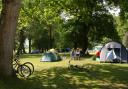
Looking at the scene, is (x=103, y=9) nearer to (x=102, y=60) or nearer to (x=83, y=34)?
(x=83, y=34)

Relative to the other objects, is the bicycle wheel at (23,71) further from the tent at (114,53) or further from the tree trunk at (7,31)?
the tent at (114,53)

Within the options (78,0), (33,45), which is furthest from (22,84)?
(33,45)

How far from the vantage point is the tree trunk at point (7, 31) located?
13.9 meters

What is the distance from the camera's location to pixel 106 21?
4203 cm

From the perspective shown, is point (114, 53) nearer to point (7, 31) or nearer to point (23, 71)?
point (23, 71)

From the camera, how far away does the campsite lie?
46.3 ft

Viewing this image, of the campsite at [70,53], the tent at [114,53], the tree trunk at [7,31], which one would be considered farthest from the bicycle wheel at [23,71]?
the tent at [114,53]

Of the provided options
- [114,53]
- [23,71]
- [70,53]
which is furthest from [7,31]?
[70,53]

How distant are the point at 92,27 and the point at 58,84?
29749 millimetres

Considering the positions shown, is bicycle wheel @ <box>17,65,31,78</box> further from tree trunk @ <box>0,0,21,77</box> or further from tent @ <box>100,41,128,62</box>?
tent @ <box>100,41,128,62</box>

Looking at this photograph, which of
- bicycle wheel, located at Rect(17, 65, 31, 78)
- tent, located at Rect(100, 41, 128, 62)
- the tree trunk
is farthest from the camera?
tent, located at Rect(100, 41, 128, 62)

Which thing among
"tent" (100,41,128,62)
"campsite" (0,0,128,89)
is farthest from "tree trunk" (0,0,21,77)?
"tent" (100,41,128,62)

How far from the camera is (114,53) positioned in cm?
3017

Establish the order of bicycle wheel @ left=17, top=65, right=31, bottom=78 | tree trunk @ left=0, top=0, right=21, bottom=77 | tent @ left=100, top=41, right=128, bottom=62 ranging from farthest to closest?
tent @ left=100, top=41, right=128, bottom=62
bicycle wheel @ left=17, top=65, right=31, bottom=78
tree trunk @ left=0, top=0, right=21, bottom=77
